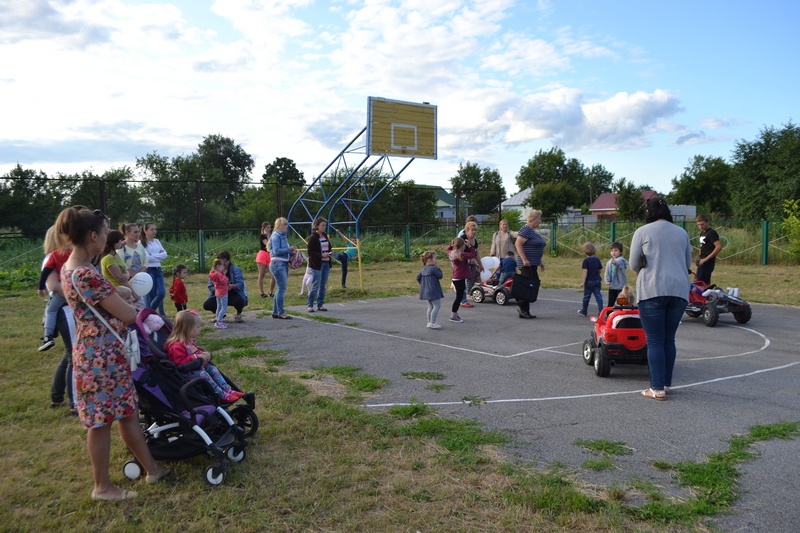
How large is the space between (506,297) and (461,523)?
9.22m

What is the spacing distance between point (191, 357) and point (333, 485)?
1.49 m

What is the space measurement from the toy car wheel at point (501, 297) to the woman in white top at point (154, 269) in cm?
660

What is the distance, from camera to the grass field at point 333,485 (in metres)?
3.30

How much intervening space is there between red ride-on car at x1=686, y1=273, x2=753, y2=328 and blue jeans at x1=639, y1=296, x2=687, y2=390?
4.57 m

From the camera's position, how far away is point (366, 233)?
83.0 feet

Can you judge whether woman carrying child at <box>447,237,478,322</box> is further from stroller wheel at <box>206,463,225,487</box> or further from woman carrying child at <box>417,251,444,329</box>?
stroller wheel at <box>206,463,225,487</box>

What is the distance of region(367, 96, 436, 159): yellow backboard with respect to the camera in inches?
723

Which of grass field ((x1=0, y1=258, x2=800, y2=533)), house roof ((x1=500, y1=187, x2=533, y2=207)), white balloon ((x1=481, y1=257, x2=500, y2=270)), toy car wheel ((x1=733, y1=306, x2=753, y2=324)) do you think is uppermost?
house roof ((x1=500, y1=187, x2=533, y2=207))

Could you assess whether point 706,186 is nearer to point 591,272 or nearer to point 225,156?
point 225,156

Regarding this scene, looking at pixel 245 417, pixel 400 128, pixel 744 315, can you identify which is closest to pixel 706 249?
pixel 744 315

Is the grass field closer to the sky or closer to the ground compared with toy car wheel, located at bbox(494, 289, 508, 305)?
closer to the ground

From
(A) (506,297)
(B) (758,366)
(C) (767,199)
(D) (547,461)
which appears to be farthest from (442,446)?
(C) (767,199)

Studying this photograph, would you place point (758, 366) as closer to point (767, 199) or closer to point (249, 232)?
point (249, 232)

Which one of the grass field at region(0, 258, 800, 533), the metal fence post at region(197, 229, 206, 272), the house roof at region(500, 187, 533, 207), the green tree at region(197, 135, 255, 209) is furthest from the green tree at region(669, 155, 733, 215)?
the grass field at region(0, 258, 800, 533)
